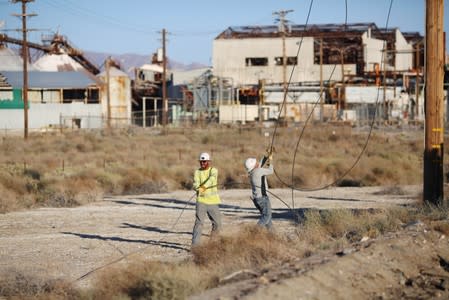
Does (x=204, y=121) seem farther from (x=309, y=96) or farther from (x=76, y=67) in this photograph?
(x=76, y=67)

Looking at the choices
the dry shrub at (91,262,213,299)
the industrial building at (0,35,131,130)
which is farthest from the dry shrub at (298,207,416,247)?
the industrial building at (0,35,131,130)

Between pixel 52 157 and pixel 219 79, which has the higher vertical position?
pixel 219 79

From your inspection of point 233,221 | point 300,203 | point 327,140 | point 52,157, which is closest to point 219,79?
point 327,140

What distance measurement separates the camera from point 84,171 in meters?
28.3

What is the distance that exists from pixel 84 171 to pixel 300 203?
957cm

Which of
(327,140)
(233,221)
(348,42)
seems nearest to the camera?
(233,221)

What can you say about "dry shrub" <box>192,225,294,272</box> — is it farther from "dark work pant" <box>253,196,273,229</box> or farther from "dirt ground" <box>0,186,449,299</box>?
"dark work pant" <box>253,196,273,229</box>

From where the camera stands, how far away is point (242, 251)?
10.8 meters

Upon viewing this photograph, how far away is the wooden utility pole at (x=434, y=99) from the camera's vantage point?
15.0m

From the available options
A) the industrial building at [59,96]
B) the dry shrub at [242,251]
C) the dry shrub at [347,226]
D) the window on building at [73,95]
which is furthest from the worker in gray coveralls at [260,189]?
the window on building at [73,95]

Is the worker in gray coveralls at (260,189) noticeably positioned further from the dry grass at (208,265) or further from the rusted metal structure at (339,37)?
the rusted metal structure at (339,37)

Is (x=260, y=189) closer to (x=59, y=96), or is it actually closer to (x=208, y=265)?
(x=208, y=265)

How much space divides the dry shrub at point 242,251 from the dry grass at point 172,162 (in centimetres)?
685

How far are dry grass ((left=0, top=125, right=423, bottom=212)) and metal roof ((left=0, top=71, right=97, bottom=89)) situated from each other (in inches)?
710
